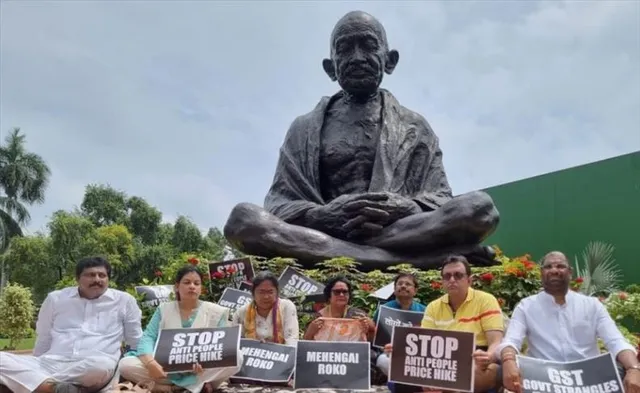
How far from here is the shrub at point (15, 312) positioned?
15.4 m

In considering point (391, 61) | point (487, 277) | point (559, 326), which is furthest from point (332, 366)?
point (391, 61)

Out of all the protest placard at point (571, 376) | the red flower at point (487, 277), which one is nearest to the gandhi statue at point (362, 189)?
the red flower at point (487, 277)

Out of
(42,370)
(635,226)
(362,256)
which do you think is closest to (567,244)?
(635,226)

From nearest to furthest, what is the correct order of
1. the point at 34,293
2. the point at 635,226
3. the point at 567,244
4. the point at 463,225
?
the point at 463,225, the point at 635,226, the point at 567,244, the point at 34,293

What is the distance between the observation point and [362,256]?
22.8 ft

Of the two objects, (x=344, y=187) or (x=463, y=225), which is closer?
(x=463, y=225)

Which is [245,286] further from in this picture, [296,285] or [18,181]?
[18,181]

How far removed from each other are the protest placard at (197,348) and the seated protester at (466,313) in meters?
0.96

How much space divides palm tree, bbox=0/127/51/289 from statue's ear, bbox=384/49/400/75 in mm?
25395

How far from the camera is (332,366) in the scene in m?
3.99

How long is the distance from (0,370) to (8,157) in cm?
3037

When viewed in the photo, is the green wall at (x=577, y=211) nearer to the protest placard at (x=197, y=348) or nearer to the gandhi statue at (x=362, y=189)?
the gandhi statue at (x=362, y=189)

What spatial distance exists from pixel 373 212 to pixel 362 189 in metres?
0.88

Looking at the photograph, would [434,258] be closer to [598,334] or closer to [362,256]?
[362,256]
